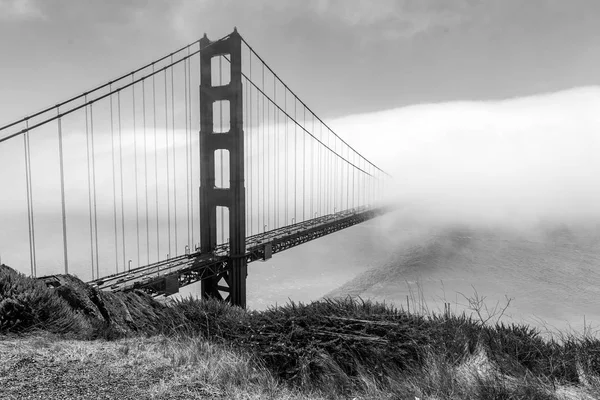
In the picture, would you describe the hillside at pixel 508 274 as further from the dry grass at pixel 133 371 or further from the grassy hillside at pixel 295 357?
the dry grass at pixel 133 371

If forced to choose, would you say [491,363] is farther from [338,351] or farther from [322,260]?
[322,260]

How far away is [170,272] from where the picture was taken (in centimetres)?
2189

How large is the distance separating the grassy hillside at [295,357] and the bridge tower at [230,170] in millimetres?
20877

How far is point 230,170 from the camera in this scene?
27.4 metres

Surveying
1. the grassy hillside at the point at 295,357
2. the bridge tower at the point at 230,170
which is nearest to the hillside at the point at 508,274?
the bridge tower at the point at 230,170

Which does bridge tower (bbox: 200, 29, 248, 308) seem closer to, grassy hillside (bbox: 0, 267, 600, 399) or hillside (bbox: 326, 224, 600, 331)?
hillside (bbox: 326, 224, 600, 331)

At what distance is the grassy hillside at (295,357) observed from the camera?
4285 millimetres

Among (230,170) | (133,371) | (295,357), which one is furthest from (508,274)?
(133,371)

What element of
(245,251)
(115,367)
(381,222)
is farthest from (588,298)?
(381,222)

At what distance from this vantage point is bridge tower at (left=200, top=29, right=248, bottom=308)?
90.1 ft

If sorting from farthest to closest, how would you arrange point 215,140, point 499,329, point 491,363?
point 215,140, point 499,329, point 491,363

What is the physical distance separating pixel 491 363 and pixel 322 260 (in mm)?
103085

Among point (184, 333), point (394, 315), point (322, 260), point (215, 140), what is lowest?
point (322, 260)

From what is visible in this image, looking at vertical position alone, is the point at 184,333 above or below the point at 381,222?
above
